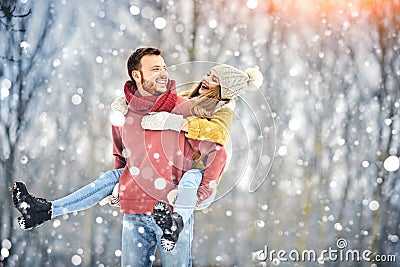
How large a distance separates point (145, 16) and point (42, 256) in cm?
119

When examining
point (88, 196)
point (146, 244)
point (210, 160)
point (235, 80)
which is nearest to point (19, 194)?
point (88, 196)

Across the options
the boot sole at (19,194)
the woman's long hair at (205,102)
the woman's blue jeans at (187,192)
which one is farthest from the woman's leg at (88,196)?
the woman's long hair at (205,102)

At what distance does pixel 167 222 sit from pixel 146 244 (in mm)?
209

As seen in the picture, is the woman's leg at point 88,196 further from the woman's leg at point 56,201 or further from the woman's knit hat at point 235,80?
the woman's knit hat at point 235,80

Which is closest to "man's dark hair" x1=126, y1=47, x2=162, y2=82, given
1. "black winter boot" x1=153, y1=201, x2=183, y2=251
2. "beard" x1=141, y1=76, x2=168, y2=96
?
"beard" x1=141, y1=76, x2=168, y2=96

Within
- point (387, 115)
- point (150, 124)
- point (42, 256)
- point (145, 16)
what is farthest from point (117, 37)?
point (387, 115)

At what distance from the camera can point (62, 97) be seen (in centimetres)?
234

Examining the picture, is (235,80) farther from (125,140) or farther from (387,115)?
(387,115)

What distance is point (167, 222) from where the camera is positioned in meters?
1.93

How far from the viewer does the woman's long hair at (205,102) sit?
2.06m

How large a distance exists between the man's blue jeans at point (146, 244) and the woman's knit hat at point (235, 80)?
1.79ft

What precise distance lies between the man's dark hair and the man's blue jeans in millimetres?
622

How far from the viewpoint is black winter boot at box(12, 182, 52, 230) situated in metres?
2.12

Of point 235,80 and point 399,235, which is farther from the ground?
point 235,80
